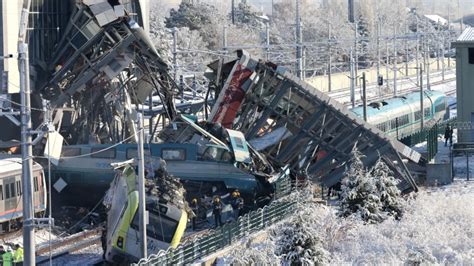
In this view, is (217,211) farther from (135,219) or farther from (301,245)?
(301,245)

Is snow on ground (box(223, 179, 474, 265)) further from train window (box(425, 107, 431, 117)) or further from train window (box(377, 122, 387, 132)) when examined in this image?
train window (box(425, 107, 431, 117))

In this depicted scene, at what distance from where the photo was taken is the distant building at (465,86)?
149ft

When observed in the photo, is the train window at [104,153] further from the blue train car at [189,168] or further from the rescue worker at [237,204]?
the rescue worker at [237,204]

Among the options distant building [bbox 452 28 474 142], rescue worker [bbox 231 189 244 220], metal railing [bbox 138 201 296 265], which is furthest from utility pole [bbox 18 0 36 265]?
distant building [bbox 452 28 474 142]

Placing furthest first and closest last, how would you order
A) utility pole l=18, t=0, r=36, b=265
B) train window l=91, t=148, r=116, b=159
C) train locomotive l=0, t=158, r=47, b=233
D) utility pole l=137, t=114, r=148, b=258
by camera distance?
train window l=91, t=148, r=116, b=159, train locomotive l=0, t=158, r=47, b=233, utility pole l=137, t=114, r=148, b=258, utility pole l=18, t=0, r=36, b=265

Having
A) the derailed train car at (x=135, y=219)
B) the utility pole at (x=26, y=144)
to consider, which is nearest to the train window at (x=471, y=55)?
the derailed train car at (x=135, y=219)

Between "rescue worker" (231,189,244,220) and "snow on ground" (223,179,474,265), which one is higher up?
"snow on ground" (223,179,474,265)

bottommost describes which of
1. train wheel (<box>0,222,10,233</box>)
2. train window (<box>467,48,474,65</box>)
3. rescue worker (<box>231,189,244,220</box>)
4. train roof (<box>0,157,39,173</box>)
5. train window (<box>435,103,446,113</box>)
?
train window (<box>435,103,446,113</box>)

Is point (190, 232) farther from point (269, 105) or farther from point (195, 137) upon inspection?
point (269, 105)

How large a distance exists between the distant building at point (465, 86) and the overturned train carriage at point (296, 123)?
25.7 feet

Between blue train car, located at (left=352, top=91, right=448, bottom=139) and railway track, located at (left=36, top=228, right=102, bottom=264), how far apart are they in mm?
23323

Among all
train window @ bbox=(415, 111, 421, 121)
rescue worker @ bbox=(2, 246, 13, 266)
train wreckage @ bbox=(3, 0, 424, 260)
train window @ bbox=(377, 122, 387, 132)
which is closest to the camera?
rescue worker @ bbox=(2, 246, 13, 266)

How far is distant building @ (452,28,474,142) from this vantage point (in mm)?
45500

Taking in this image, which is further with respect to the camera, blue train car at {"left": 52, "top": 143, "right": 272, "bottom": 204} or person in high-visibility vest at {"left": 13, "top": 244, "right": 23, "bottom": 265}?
blue train car at {"left": 52, "top": 143, "right": 272, "bottom": 204}
